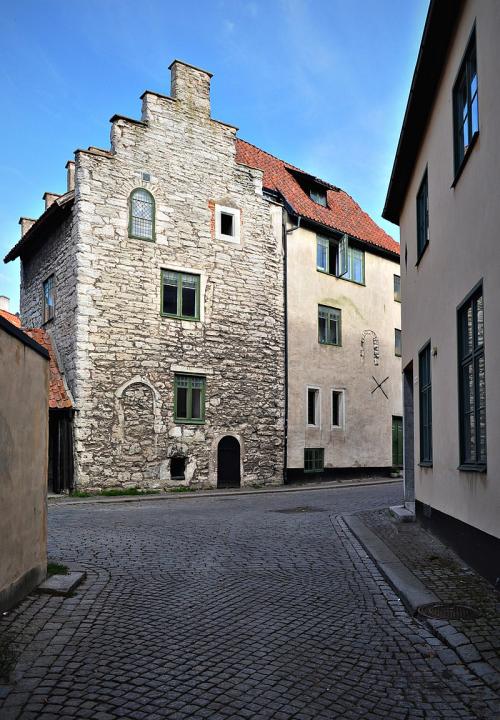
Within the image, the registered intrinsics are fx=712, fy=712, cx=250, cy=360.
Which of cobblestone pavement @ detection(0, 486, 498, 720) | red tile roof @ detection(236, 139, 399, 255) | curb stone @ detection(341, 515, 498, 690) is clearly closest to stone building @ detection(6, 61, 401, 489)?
red tile roof @ detection(236, 139, 399, 255)

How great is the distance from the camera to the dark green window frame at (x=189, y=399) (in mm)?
20781

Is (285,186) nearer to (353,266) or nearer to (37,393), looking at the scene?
(353,266)

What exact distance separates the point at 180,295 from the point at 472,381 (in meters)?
14.2

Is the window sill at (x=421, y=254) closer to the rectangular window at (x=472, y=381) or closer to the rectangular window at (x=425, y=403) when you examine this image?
the rectangular window at (x=425, y=403)

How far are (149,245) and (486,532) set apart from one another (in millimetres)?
15436

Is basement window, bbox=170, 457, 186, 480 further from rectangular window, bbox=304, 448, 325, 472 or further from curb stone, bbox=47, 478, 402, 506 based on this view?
rectangular window, bbox=304, 448, 325, 472

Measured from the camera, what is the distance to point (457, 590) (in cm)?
661

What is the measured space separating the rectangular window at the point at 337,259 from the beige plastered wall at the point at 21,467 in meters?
19.8

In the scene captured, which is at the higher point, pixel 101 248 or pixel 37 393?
pixel 101 248

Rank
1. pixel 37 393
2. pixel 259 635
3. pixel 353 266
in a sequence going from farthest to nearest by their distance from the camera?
pixel 353 266, pixel 37 393, pixel 259 635

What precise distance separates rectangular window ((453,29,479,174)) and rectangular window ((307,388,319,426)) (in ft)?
54.2

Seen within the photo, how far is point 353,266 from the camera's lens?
90.0 ft

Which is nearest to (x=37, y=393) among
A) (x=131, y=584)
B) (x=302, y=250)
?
(x=131, y=584)

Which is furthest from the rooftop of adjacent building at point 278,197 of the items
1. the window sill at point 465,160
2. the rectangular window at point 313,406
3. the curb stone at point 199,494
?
the window sill at point 465,160
